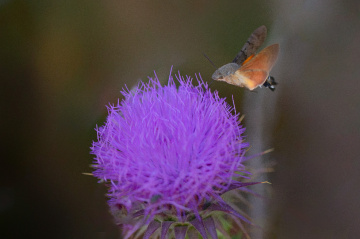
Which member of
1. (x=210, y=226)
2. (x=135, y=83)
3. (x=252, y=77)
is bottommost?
(x=210, y=226)

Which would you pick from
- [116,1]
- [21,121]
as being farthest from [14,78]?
[116,1]

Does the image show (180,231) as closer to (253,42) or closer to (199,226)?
(199,226)

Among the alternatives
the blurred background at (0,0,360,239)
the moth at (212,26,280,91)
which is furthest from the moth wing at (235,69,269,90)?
the blurred background at (0,0,360,239)

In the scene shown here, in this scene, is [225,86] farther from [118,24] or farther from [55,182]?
[55,182]

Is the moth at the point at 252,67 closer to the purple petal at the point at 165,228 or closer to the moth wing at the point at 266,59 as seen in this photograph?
the moth wing at the point at 266,59

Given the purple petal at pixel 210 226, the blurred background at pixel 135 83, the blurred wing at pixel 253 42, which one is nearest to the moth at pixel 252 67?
the blurred wing at pixel 253 42

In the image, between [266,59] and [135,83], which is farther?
[135,83]

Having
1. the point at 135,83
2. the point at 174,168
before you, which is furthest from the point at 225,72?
the point at 135,83
